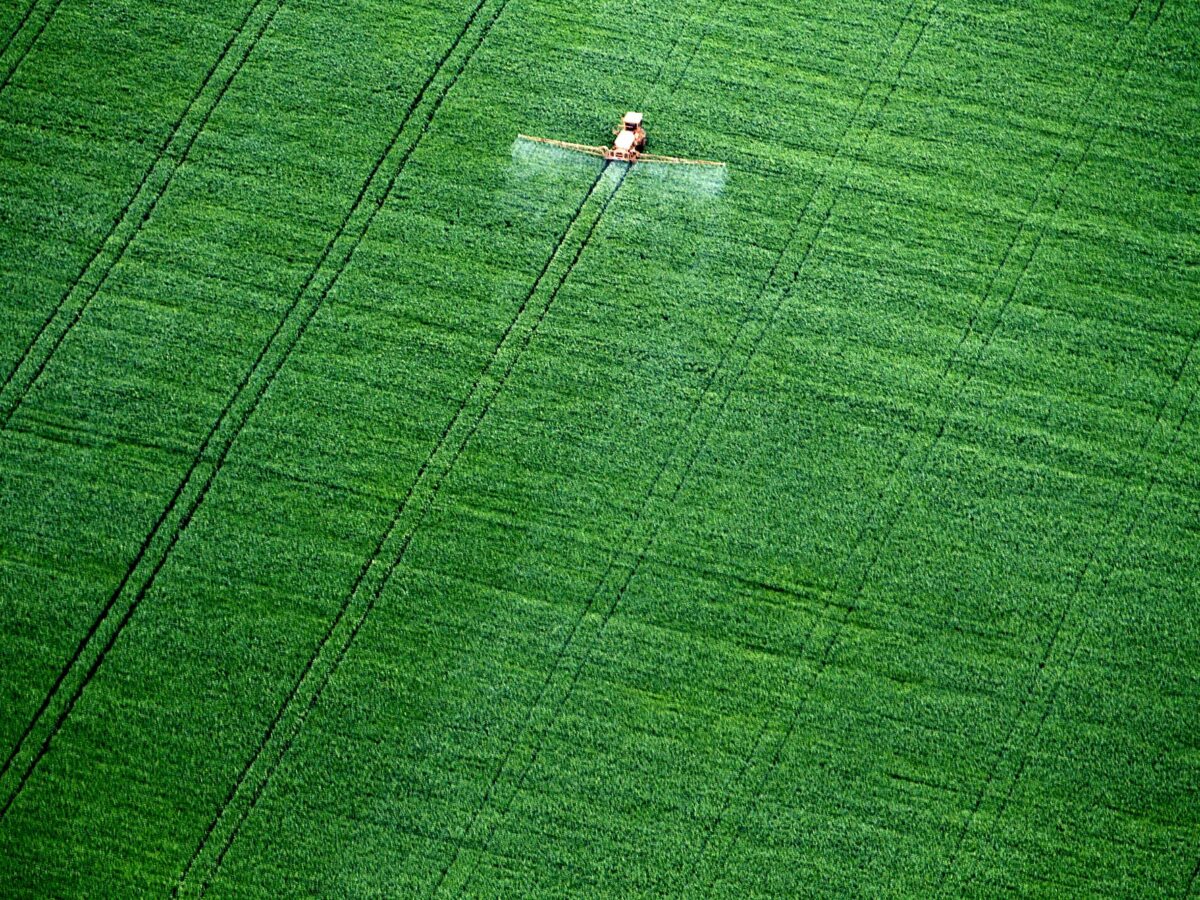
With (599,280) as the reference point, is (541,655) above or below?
below

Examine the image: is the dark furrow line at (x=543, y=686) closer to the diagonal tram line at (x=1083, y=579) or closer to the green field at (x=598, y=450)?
the green field at (x=598, y=450)

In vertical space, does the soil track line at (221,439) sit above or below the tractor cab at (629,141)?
below

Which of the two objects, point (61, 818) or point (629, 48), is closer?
point (61, 818)

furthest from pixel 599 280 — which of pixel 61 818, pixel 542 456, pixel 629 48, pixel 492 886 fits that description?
pixel 61 818

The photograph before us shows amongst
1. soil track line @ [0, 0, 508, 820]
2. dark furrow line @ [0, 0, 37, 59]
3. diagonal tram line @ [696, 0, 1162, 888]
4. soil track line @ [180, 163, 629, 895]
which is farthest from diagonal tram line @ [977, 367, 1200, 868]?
dark furrow line @ [0, 0, 37, 59]

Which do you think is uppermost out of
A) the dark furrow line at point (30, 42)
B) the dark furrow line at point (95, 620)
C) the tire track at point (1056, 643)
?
the dark furrow line at point (30, 42)

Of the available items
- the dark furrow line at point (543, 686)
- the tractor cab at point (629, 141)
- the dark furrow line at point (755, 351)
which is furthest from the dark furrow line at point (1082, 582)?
the tractor cab at point (629, 141)

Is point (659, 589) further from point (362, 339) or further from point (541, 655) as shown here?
point (362, 339)
